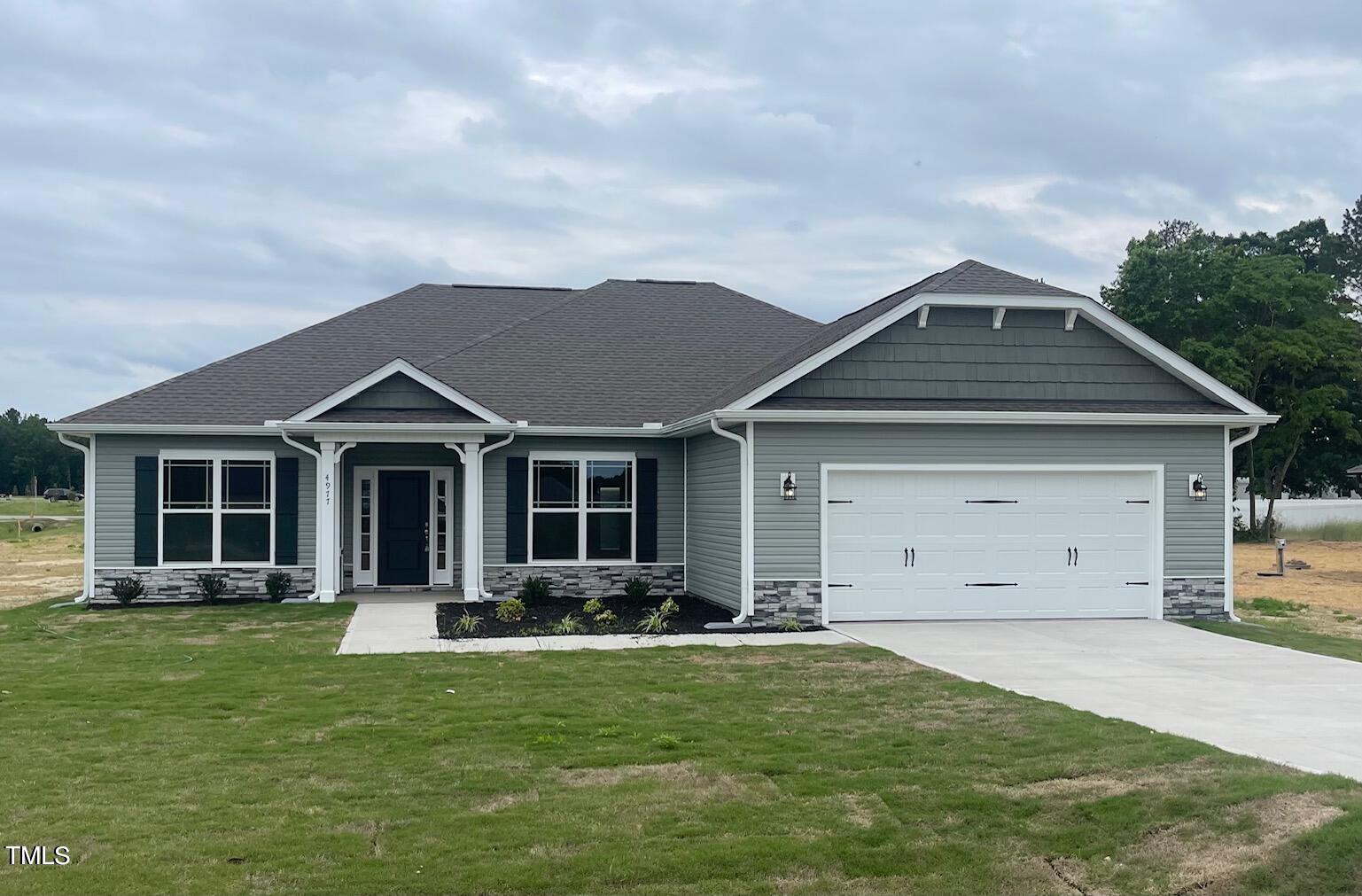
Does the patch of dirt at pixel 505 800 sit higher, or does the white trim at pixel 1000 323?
the white trim at pixel 1000 323

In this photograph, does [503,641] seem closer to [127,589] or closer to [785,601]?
[785,601]

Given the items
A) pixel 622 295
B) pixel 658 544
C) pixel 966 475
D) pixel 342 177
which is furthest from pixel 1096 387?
pixel 342 177

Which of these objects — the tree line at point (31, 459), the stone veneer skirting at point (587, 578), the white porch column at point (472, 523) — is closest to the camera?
the white porch column at point (472, 523)

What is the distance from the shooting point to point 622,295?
2291 centimetres

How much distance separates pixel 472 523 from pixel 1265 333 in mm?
34830

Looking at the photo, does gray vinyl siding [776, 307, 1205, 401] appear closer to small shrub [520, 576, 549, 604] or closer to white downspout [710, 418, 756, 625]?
white downspout [710, 418, 756, 625]

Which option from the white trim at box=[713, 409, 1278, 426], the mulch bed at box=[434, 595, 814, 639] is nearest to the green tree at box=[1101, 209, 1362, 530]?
the white trim at box=[713, 409, 1278, 426]

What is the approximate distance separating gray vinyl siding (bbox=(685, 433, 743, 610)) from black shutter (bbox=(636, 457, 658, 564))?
0.51 metres

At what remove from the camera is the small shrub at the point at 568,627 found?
14.0 meters

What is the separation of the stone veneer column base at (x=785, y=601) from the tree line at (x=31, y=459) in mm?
85583

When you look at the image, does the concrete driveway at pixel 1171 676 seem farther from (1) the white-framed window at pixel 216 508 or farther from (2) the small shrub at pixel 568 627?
(1) the white-framed window at pixel 216 508

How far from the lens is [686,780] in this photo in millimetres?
7090

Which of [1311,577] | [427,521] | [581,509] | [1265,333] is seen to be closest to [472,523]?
[581,509]

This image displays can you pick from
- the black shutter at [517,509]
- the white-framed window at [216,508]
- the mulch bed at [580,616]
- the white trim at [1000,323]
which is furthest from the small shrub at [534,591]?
the white trim at [1000,323]
